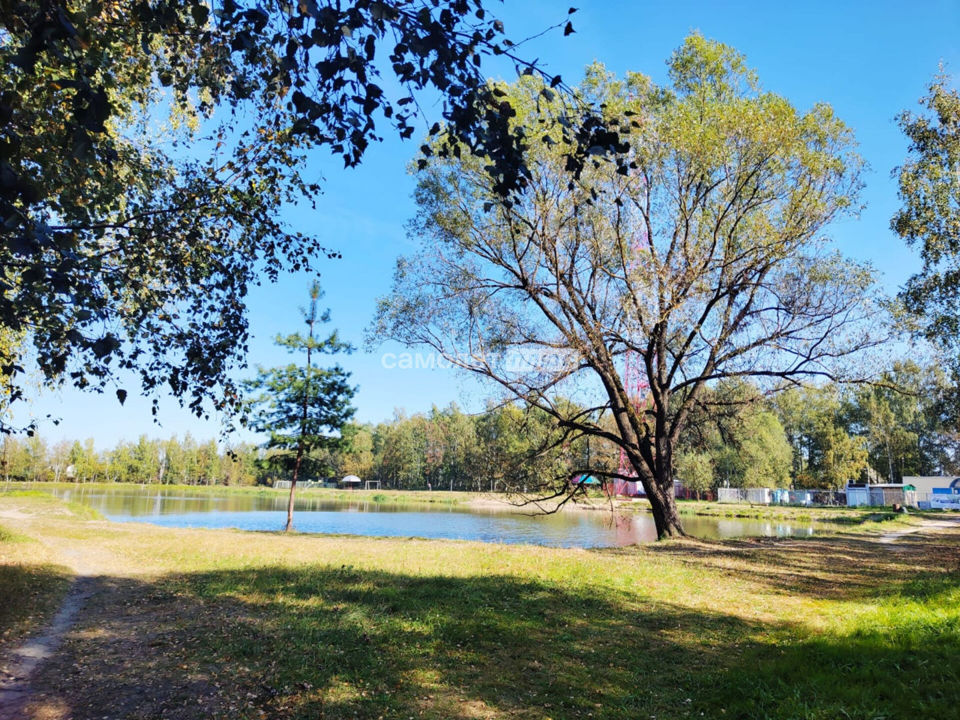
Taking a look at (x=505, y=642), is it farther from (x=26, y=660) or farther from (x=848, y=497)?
(x=848, y=497)

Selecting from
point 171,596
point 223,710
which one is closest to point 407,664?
point 223,710

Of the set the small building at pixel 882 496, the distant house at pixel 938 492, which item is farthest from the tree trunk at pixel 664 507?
the distant house at pixel 938 492

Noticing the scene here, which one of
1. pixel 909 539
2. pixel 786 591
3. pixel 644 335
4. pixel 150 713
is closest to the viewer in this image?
pixel 150 713

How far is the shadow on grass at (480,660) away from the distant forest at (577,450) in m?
2.22

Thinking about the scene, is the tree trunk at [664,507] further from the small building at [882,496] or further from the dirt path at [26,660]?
the small building at [882,496]

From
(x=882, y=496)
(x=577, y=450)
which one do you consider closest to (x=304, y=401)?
(x=577, y=450)

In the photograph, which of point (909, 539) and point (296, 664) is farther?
point (909, 539)

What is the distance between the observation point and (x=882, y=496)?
53844 mm

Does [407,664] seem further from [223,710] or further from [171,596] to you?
[171,596]

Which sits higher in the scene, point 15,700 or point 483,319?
point 483,319

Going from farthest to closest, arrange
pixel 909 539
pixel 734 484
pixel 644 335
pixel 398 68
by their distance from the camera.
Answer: pixel 734 484
pixel 909 539
pixel 644 335
pixel 398 68

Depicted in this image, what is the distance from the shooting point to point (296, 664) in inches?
211

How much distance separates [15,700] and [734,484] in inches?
3045

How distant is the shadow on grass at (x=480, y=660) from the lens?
14.7 ft
